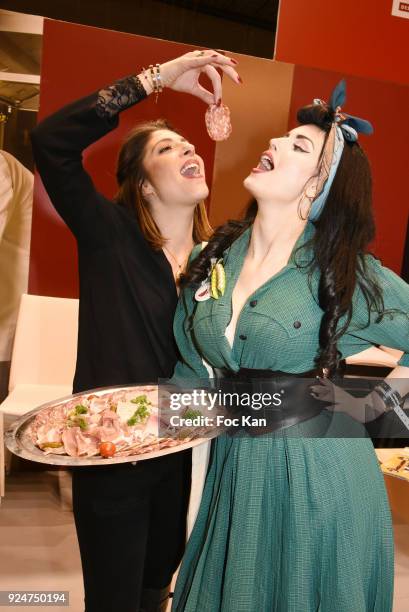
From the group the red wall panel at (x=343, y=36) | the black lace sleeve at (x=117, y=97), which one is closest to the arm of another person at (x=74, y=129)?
the black lace sleeve at (x=117, y=97)

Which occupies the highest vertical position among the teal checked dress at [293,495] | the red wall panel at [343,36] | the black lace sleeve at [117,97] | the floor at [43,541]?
the red wall panel at [343,36]

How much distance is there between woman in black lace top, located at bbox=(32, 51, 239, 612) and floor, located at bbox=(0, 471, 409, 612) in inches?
36.8

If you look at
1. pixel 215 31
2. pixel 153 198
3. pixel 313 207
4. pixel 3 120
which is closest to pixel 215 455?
pixel 313 207

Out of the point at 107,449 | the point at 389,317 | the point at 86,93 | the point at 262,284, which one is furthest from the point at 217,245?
the point at 86,93

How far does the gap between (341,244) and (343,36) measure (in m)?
2.10

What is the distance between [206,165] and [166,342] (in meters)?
1.76

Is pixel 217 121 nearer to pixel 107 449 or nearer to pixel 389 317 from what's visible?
pixel 389 317

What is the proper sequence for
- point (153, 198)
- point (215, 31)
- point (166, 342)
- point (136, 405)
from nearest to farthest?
1. point (136, 405)
2. point (166, 342)
3. point (153, 198)
4. point (215, 31)

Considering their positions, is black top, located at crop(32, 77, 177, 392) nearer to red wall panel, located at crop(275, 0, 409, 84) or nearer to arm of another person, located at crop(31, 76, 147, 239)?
arm of another person, located at crop(31, 76, 147, 239)

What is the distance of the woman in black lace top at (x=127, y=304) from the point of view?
1.41 m

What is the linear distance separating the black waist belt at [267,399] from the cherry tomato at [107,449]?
0.24 meters

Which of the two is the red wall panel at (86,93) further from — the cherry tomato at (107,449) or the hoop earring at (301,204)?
the cherry tomato at (107,449)

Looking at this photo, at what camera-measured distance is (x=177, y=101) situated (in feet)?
9.92

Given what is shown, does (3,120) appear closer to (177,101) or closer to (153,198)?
(177,101)
